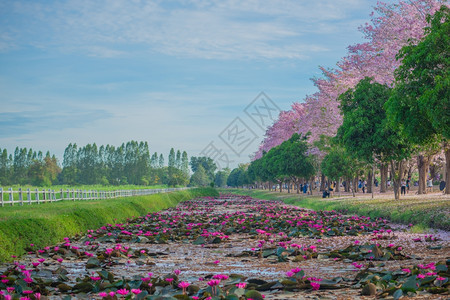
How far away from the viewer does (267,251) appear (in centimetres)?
1161

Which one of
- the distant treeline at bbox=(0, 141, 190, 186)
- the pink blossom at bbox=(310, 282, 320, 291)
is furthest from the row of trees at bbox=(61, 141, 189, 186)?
the pink blossom at bbox=(310, 282, 320, 291)

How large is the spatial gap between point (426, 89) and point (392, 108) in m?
2.13

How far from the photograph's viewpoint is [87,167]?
157 m

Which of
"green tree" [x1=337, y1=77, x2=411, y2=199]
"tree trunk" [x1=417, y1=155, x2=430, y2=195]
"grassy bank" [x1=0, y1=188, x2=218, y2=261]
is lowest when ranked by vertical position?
"grassy bank" [x1=0, y1=188, x2=218, y2=261]

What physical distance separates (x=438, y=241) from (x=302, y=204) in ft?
99.9

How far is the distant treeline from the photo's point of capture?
145625 mm

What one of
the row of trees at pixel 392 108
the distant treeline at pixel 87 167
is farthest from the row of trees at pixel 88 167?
the row of trees at pixel 392 108

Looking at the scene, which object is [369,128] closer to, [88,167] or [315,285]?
[315,285]

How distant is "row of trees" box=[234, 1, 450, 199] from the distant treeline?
10236cm

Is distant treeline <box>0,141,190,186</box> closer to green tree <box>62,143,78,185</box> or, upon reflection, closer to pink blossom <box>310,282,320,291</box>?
green tree <box>62,143,78,185</box>

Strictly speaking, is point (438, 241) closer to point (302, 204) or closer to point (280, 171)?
point (302, 204)

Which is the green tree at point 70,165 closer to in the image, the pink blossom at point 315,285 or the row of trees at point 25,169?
the row of trees at point 25,169

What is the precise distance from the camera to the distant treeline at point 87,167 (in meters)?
146

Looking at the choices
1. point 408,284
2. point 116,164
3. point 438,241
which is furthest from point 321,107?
point 116,164
